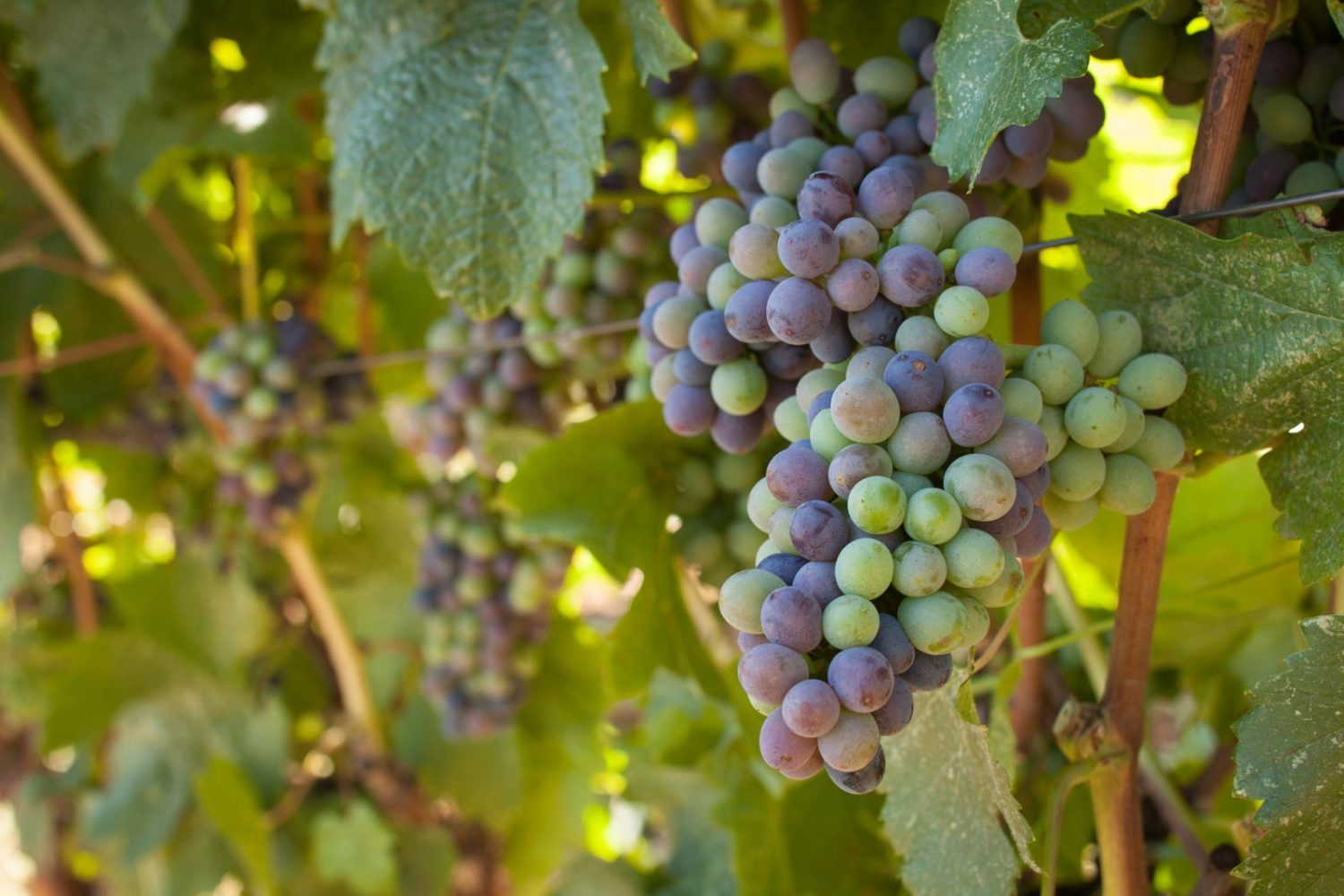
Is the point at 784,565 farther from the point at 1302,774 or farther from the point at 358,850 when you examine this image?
the point at 358,850

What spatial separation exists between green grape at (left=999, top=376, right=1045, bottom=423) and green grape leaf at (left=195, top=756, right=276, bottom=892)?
3.52ft

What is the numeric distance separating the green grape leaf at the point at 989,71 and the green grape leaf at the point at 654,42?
0.44ft

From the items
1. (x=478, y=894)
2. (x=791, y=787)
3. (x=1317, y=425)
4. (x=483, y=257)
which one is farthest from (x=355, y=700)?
(x=1317, y=425)

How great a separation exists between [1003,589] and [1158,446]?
0.11 metres

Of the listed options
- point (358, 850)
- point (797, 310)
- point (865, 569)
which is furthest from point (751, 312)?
point (358, 850)

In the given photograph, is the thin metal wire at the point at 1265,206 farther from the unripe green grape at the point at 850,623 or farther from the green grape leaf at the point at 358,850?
the green grape leaf at the point at 358,850

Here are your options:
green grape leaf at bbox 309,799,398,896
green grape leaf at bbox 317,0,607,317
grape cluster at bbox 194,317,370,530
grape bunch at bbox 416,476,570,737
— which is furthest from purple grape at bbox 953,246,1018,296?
green grape leaf at bbox 309,799,398,896

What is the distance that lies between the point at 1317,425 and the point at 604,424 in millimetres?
393

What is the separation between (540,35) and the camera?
0.64 m

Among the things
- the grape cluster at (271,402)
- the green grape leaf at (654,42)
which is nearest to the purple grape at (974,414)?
the green grape leaf at (654,42)

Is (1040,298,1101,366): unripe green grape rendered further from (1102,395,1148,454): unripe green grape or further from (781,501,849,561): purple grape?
(781,501,849,561): purple grape

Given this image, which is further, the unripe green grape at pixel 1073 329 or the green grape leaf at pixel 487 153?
the green grape leaf at pixel 487 153

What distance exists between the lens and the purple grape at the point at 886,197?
45 cm

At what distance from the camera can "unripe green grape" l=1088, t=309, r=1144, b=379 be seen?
45cm
